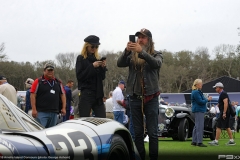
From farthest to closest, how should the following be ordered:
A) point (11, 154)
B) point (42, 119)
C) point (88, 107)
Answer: point (42, 119) → point (88, 107) → point (11, 154)

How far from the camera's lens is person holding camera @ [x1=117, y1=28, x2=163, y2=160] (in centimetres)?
632

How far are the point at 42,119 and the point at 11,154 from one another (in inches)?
222

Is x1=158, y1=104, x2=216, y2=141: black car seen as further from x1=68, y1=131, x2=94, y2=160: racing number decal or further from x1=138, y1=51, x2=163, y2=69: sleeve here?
x1=68, y1=131, x2=94, y2=160: racing number decal

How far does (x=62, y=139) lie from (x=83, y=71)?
12.6ft

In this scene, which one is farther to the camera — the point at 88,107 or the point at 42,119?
the point at 42,119

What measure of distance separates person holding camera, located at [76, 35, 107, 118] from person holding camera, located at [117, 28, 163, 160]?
2.94 feet

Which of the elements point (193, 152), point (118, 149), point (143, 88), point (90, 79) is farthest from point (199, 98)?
point (118, 149)

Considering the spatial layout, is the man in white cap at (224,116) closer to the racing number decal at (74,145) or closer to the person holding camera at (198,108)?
the person holding camera at (198,108)

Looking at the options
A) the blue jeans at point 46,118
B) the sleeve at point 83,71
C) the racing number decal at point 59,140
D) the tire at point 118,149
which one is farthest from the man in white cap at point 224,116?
the racing number decal at point 59,140

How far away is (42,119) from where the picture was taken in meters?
8.34

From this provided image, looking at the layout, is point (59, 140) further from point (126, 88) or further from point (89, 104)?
point (89, 104)

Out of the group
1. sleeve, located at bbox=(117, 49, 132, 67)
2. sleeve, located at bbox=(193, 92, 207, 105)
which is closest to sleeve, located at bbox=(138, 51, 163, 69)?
sleeve, located at bbox=(117, 49, 132, 67)

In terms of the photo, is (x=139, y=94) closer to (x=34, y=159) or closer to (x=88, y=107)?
(x=88, y=107)

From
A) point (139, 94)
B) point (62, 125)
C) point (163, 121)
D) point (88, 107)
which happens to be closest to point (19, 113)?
point (62, 125)
